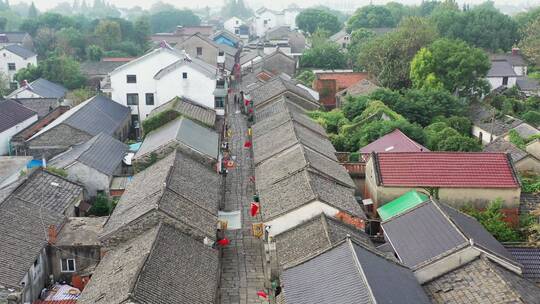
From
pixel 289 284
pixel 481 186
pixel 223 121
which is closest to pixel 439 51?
pixel 223 121

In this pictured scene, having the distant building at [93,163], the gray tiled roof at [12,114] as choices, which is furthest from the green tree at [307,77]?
the distant building at [93,163]

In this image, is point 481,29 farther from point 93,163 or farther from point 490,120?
point 93,163

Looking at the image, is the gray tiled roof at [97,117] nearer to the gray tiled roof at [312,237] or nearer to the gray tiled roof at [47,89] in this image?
the gray tiled roof at [47,89]

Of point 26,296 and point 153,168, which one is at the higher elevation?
point 153,168

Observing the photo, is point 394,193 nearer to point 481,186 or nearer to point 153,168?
point 481,186

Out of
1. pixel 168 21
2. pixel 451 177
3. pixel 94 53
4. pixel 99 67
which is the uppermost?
pixel 168 21

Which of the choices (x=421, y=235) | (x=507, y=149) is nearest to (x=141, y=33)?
(x=507, y=149)
